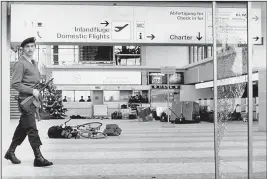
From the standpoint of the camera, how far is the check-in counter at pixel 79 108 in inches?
1059

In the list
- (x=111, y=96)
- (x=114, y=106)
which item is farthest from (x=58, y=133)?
(x=111, y=96)

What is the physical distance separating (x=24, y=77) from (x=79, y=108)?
21.4 metres

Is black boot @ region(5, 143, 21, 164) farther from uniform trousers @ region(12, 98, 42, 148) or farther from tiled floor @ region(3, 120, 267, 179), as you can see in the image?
uniform trousers @ region(12, 98, 42, 148)

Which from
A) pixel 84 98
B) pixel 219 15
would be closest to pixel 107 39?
pixel 219 15

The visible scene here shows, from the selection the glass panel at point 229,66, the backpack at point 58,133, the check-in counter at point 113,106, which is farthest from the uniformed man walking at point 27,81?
the check-in counter at point 113,106

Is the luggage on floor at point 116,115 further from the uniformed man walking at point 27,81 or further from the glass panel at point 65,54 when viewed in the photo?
the uniformed man walking at point 27,81

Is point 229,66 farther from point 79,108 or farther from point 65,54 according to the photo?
point 79,108

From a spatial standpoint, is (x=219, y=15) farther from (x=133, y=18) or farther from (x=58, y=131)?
(x=58, y=131)

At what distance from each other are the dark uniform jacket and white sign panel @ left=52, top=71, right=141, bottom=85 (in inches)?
519

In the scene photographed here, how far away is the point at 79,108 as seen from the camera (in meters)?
28.0

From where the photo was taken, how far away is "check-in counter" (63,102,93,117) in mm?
26892

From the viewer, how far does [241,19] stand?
6426mm

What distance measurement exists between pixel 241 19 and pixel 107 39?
2489 mm

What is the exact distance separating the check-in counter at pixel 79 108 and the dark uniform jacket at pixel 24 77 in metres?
19.5
